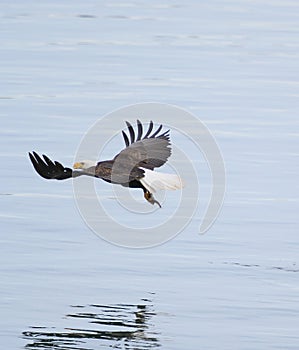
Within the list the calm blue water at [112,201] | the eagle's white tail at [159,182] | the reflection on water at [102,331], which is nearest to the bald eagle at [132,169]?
the eagle's white tail at [159,182]

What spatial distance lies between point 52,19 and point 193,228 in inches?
546

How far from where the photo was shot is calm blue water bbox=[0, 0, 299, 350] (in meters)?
8.87

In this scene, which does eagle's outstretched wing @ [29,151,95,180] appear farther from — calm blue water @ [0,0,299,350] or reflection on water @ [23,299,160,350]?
reflection on water @ [23,299,160,350]

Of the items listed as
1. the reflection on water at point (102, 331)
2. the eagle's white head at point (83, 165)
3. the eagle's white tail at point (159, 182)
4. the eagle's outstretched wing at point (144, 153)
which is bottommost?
the reflection on water at point (102, 331)

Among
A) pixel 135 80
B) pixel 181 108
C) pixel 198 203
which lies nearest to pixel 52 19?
pixel 135 80

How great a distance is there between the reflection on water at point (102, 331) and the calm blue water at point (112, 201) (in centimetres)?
1

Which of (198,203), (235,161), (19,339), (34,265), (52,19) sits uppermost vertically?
(52,19)

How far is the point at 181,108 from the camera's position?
16141mm

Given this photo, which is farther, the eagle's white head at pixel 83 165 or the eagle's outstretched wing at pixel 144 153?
the eagle's outstretched wing at pixel 144 153

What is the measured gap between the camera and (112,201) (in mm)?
12141

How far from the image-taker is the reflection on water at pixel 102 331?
843 centimetres

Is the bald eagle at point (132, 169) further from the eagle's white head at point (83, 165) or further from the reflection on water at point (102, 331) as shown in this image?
the reflection on water at point (102, 331)

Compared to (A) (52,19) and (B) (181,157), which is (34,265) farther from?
(A) (52,19)

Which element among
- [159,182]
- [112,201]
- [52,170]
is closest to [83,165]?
[52,170]
